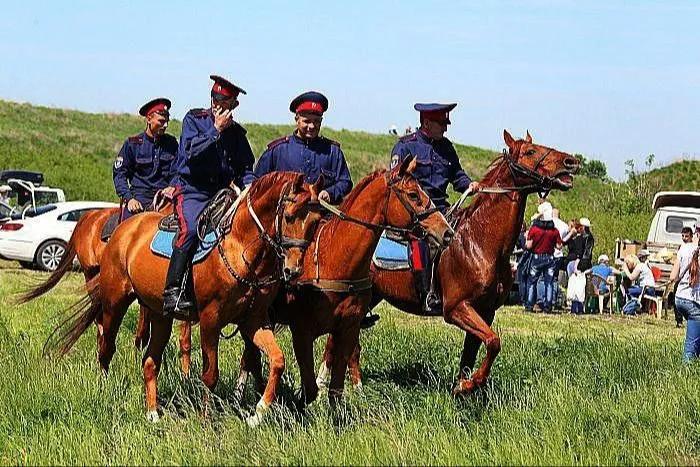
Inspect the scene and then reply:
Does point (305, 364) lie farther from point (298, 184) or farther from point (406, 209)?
point (298, 184)

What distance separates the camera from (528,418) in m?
7.89

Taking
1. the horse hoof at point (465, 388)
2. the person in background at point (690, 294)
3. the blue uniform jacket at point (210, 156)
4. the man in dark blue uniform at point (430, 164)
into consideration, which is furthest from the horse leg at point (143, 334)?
the person in background at point (690, 294)

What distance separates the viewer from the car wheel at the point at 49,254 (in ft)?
85.4

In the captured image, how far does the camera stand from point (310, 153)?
9953 mm

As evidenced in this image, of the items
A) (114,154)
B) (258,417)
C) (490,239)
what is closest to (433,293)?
(490,239)

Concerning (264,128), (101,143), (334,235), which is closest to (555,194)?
(101,143)

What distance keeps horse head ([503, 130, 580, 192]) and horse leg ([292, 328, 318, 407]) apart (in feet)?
8.70

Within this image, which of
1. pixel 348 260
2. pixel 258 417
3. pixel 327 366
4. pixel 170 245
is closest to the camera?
pixel 258 417

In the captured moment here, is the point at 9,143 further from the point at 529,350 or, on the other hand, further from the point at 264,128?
the point at 529,350

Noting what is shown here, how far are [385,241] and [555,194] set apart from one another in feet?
108

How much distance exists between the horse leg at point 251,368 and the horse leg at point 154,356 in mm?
709

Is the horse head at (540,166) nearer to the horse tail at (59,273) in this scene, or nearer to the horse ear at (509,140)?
the horse ear at (509,140)

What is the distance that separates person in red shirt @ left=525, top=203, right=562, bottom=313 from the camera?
69.1 feet

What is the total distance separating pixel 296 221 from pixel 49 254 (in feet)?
63.0
